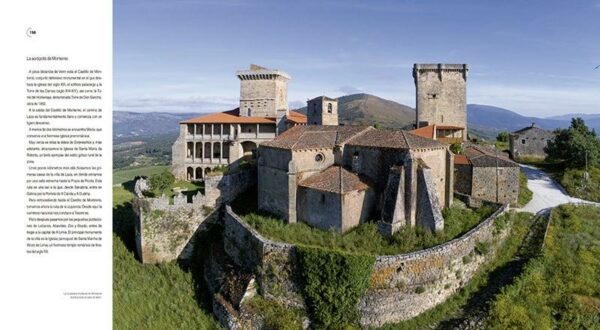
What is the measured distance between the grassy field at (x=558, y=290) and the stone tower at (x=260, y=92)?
87.0 ft

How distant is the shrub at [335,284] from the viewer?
16.5 meters

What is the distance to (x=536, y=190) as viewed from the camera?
2920 cm

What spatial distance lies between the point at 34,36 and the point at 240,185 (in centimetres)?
1998

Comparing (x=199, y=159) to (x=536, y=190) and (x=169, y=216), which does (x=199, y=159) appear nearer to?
(x=169, y=216)

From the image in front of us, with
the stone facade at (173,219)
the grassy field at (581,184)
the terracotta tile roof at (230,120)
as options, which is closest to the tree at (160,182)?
the stone facade at (173,219)

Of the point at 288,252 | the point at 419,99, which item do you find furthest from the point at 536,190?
the point at 288,252

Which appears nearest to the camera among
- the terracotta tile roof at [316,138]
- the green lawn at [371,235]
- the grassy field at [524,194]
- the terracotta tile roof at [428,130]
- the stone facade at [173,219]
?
the green lawn at [371,235]

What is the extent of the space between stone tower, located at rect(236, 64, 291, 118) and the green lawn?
64.8 ft

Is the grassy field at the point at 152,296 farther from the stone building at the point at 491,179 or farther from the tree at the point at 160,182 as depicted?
the stone building at the point at 491,179

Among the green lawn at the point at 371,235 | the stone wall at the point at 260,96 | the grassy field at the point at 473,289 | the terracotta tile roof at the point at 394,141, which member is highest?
the stone wall at the point at 260,96

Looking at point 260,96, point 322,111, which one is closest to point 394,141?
point 322,111

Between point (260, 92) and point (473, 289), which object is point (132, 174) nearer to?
point (260, 92)

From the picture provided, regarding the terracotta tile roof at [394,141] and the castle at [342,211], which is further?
the terracotta tile roof at [394,141]

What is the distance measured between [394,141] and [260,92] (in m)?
22.0
